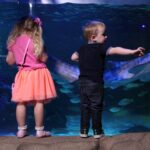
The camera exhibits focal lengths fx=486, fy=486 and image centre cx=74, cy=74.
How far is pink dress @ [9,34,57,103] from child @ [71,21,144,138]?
0.38 m

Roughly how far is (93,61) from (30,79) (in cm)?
68

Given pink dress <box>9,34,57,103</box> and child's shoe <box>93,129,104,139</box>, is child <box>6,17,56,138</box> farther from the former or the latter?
child's shoe <box>93,129,104,139</box>

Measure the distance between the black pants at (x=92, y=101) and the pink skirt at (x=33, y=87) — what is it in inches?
13.9

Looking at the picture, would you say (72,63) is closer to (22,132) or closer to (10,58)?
(10,58)

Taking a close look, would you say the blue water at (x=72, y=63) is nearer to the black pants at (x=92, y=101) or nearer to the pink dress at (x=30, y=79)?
the pink dress at (x=30, y=79)

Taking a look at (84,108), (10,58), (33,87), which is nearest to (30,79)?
(33,87)

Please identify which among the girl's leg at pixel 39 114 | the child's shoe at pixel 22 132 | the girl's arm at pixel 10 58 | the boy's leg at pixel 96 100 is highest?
the girl's arm at pixel 10 58

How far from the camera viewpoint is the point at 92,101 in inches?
196

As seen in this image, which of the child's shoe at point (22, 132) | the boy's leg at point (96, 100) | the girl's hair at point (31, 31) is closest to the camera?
the boy's leg at point (96, 100)

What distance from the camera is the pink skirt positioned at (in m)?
5.04

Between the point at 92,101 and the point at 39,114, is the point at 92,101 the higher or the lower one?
the higher one

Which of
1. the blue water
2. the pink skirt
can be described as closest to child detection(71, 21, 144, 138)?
the pink skirt

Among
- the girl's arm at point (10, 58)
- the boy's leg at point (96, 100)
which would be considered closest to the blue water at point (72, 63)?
the girl's arm at point (10, 58)

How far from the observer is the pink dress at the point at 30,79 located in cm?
504
